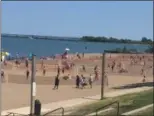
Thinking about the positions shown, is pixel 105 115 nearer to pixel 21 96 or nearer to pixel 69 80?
pixel 21 96

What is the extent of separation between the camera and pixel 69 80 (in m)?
40.9

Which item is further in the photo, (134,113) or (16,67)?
(16,67)

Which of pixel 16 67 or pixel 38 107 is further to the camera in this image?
pixel 16 67

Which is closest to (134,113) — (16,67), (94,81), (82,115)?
(82,115)

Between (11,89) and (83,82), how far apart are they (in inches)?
217

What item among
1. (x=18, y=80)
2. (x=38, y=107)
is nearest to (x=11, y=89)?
(x=18, y=80)

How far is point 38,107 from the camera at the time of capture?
13.6m

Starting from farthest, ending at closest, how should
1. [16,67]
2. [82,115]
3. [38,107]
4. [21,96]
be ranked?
[16,67]
[21,96]
[82,115]
[38,107]

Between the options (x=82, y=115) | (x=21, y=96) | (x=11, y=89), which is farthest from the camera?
(x=11, y=89)

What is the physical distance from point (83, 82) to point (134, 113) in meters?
20.4

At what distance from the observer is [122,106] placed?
54.1 ft

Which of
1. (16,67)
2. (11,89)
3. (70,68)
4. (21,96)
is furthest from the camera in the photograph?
(16,67)

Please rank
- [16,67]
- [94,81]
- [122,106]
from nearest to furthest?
[122,106], [94,81], [16,67]

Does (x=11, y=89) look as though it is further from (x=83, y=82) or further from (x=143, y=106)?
(x=143, y=106)
